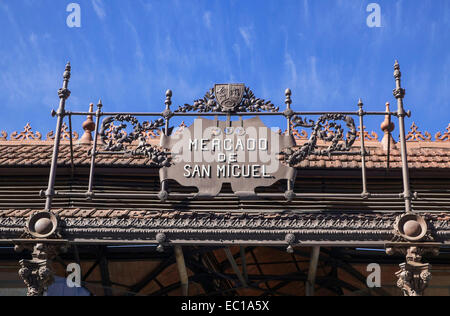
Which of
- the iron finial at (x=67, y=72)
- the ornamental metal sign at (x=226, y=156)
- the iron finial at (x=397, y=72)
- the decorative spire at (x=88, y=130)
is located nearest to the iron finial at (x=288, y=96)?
the ornamental metal sign at (x=226, y=156)

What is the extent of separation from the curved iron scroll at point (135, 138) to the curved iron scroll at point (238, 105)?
0.58 meters

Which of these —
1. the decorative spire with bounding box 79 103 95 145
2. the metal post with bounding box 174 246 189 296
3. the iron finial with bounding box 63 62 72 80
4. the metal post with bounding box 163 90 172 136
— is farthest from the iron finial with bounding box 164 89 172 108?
the decorative spire with bounding box 79 103 95 145

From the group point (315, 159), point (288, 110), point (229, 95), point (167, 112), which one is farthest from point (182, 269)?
point (315, 159)

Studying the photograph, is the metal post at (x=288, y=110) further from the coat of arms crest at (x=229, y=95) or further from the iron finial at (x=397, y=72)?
the iron finial at (x=397, y=72)

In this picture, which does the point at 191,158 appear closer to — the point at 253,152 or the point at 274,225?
the point at 253,152

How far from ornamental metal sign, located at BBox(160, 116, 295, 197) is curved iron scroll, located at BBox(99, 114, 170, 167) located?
0.15m

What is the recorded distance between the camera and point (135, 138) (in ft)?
27.7

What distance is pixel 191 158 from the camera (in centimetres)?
837

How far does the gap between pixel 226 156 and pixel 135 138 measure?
152 centimetres

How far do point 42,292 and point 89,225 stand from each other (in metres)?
1.08

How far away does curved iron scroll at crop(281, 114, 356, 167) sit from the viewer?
26.8ft

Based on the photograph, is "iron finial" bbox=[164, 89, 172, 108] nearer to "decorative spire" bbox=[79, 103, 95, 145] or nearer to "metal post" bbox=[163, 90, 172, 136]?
"metal post" bbox=[163, 90, 172, 136]

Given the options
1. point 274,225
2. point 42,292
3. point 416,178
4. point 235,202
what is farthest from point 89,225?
point 416,178

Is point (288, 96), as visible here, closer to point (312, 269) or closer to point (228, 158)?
point (228, 158)
